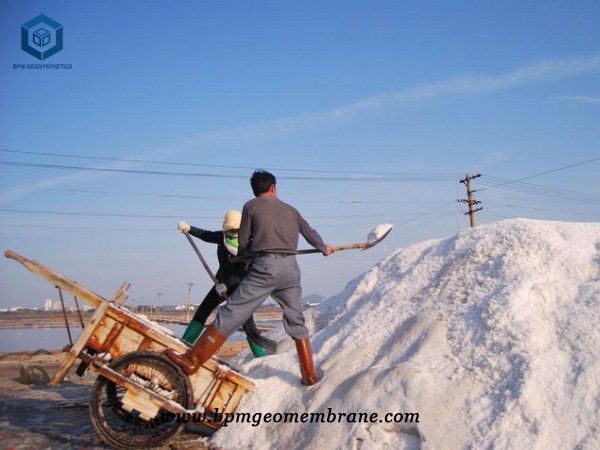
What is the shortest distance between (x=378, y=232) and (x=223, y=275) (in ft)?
5.58

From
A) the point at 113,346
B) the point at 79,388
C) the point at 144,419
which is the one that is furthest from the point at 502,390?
the point at 79,388

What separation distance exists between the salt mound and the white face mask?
1236mm

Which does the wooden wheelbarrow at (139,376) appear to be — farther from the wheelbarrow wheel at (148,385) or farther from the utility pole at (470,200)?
the utility pole at (470,200)

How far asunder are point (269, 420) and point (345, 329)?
126 centimetres

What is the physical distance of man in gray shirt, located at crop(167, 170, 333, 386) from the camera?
3645 millimetres

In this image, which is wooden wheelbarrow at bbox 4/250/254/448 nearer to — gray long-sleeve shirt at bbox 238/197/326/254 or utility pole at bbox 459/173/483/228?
gray long-sleeve shirt at bbox 238/197/326/254

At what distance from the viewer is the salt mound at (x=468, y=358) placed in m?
2.90

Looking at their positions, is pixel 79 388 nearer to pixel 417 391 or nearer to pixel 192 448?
pixel 192 448

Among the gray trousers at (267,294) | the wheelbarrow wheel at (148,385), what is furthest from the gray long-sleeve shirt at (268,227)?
the wheelbarrow wheel at (148,385)

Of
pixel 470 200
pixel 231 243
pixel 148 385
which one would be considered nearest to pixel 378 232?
pixel 231 243

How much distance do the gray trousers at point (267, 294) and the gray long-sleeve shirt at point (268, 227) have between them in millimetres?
100

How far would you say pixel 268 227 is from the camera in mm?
3863

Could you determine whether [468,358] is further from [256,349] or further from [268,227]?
[256,349]

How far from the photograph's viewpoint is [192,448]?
3654 mm
